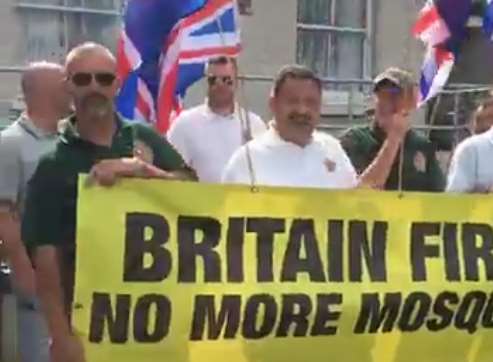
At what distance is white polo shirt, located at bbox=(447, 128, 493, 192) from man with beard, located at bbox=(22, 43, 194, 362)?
2.20 meters

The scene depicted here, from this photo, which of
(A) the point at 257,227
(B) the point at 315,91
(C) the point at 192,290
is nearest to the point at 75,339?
(C) the point at 192,290

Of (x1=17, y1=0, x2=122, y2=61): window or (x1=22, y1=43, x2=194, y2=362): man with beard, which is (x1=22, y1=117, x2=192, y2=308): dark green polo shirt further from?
(x1=17, y1=0, x2=122, y2=61): window

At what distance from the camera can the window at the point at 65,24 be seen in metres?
14.6

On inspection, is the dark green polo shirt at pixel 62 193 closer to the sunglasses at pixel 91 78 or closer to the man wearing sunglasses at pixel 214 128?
the sunglasses at pixel 91 78

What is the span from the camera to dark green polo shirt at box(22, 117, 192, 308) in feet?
17.1

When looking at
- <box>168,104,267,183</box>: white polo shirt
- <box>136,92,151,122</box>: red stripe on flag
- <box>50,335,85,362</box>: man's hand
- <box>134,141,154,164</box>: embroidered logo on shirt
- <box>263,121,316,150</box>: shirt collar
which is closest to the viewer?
<box>50,335,85,362</box>: man's hand

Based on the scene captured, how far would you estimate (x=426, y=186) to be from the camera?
23.4ft

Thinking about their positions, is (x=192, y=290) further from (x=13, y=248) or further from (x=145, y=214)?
(x=13, y=248)

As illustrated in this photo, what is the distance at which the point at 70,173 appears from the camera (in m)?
5.23

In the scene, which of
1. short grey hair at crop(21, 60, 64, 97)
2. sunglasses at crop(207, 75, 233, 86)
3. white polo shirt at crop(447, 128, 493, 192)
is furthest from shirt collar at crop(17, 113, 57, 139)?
white polo shirt at crop(447, 128, 493, 192)

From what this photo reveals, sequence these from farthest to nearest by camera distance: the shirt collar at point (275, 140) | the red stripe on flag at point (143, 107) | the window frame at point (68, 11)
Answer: the window frame at point (68, 11)
the red stripe on flag at point (143, 107)
the shirt collar at point (275, 140)

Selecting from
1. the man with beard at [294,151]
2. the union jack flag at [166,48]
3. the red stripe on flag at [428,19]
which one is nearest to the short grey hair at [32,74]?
the man with beard at [294,151]

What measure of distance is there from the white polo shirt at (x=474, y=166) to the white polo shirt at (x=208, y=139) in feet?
3.83

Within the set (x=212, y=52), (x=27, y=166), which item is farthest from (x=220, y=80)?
(x=27, y=166)
